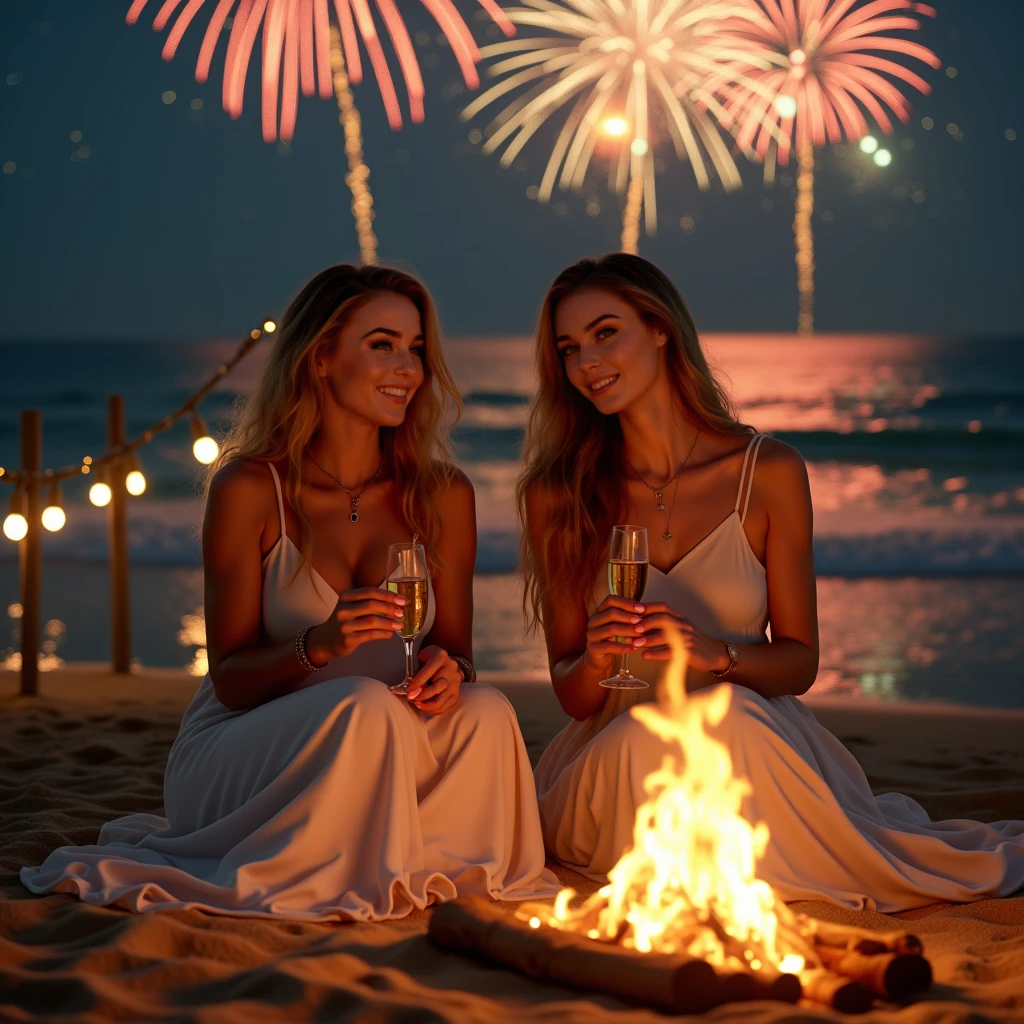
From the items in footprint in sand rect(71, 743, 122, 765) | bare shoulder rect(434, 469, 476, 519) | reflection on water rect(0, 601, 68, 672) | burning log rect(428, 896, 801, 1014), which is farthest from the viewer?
reflection on water rect(0, 601, 68, 672)

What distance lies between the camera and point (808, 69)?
12.9 m

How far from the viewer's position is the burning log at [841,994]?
2.79 meters

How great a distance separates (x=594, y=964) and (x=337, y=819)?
0.99 meters

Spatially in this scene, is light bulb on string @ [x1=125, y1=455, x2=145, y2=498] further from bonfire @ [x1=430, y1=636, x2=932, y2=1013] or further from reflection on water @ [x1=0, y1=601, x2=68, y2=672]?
bonfire @ [x1=430, y1=636, x2=932, y2=1013]

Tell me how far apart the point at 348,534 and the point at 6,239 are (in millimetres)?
42789

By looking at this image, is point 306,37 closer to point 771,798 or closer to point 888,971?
point 771,798

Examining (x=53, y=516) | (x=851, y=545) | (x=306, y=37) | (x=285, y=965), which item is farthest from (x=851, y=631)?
Answer: (x=285, y=965)

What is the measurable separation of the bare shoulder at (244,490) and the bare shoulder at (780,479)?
1614mm

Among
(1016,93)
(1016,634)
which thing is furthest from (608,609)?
(1016,93)

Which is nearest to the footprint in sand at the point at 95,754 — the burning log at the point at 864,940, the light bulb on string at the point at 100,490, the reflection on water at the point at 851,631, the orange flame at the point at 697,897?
the light bulb on string at the point at 100,490

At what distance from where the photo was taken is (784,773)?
3.74m

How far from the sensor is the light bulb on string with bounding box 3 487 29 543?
6.53 m

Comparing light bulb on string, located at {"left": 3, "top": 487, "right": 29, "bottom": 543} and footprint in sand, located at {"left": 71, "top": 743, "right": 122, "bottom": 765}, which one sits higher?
light bulb on string, located at {"left": 3, "top": 487, "right": 29, "bottom": 543}

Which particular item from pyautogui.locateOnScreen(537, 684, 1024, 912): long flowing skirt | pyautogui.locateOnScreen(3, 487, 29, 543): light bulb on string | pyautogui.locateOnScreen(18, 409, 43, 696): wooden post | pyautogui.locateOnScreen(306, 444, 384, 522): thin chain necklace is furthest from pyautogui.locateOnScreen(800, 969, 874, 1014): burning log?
pyautogui.locateOnScreen(18, 409, 43, 696): wooden post
